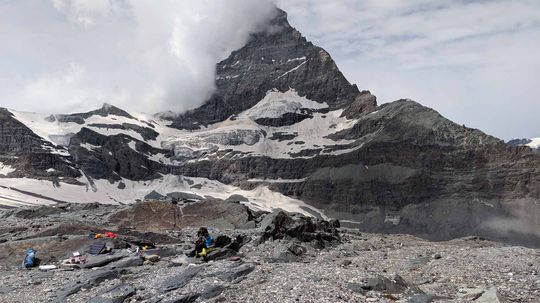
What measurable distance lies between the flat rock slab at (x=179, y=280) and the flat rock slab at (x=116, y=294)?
1.40 m

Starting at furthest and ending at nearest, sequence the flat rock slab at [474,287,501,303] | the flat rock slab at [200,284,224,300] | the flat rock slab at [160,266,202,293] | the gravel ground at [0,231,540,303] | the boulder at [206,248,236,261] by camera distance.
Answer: the boulder at [206,248,236,261] < the flat rock slab at [160,266,202,293] < the flat rock slab at [200,284,224,300] < the gravel ground at [0,231,540,303] < the flat rock slab at [474,287,501,303]

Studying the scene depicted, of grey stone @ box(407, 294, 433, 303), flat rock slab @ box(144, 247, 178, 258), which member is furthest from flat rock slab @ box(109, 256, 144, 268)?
grey stone @ box(407, 294, 433, 303)

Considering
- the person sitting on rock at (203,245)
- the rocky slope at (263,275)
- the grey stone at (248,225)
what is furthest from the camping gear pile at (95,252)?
the grey stone at (248,225)

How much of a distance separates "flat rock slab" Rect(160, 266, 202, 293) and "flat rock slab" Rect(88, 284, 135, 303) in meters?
1.40

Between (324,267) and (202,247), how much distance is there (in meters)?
7.54

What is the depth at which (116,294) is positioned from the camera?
2372 cm

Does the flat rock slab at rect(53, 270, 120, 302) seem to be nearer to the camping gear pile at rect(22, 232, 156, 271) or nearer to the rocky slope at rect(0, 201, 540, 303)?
the rocky slope at rect(0, 201, 540, 303)

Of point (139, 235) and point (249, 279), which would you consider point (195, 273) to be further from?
point (139, 235)

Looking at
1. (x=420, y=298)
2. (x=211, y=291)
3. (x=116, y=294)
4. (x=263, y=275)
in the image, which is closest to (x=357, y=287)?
(x=420, y=298)

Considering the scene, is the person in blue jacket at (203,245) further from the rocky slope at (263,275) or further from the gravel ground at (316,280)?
the gravel ground at (316,280)

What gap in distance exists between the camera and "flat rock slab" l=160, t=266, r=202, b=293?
24.1 m

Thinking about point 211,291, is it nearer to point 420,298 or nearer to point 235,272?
point 235,272

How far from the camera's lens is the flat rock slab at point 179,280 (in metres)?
24.1

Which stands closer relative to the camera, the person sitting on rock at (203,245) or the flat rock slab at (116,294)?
the flat rock slab at (116,294)
